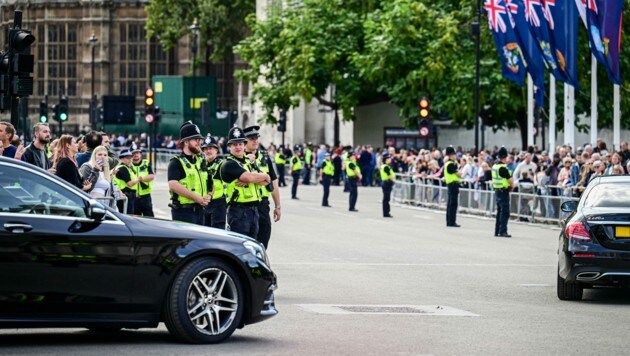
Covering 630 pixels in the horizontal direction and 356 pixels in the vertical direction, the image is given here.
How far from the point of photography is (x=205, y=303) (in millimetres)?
12133

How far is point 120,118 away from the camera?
68.4 m

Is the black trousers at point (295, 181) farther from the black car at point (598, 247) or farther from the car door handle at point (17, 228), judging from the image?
the car door handle at point (17, 228)

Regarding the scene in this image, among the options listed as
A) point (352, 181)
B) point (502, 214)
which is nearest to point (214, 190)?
point (502, 214)

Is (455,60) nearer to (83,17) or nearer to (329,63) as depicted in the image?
(329,63)

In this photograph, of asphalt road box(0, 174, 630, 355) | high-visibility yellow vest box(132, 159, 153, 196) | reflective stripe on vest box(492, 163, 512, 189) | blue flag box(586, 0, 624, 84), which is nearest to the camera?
asphalt road box(0, 174, 630, 355)

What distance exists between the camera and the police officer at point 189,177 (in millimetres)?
17016

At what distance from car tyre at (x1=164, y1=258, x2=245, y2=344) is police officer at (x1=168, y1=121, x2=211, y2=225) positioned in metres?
4.54

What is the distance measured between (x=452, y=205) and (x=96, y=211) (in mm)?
22458

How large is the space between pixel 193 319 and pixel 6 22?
85.0m

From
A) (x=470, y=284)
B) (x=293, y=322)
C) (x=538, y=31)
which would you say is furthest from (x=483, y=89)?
(x=293, y=322)

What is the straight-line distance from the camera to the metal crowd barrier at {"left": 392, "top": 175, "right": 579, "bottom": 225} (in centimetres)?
3441

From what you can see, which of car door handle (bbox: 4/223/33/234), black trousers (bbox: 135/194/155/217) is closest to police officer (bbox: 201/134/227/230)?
black trousers (bbox: 135/194/155/217)

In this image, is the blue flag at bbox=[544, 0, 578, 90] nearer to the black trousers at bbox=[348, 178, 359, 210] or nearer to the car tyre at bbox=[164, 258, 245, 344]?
the black trousers at bbox=[348, 178, 359, 210]

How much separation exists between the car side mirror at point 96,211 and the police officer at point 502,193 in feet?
62.6
